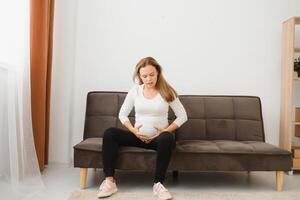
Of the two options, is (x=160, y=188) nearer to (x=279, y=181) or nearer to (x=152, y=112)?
(x=152, y=112)

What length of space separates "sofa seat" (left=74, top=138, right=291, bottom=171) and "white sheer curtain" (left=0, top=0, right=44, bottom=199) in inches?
13.6

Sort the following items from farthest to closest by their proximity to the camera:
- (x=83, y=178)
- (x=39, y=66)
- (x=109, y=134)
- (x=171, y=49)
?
(x=171, y=49)
(x=39, y=66)
(x=83, y=178)
(x=109, y=134)

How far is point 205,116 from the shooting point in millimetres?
3021

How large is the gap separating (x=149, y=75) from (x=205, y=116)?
82cm

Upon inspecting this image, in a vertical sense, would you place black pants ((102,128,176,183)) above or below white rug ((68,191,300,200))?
above

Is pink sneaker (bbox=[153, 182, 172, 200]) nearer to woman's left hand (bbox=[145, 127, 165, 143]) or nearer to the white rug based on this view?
the white rug

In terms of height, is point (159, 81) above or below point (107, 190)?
above

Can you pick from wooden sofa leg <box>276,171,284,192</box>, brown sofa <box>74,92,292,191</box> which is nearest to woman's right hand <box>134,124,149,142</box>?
brown sofa <box>74,92,292,191</box>

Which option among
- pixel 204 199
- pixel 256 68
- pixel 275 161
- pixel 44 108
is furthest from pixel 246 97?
pixel 44 108

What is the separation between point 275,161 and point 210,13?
160 cm

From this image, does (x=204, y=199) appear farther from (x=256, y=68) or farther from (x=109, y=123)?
(x=256, y=68)

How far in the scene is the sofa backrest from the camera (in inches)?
117

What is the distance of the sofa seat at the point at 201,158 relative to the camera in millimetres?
2404

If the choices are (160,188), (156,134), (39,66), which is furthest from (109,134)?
(39,66)
